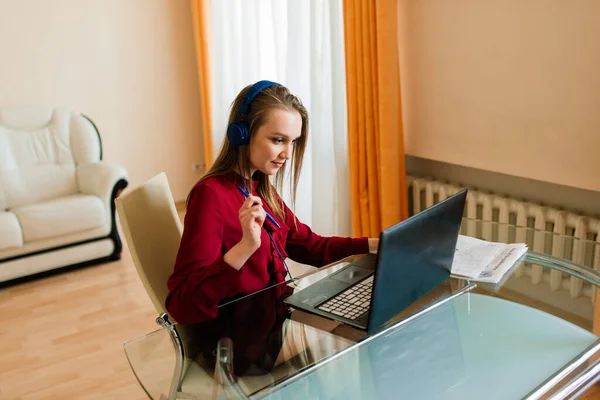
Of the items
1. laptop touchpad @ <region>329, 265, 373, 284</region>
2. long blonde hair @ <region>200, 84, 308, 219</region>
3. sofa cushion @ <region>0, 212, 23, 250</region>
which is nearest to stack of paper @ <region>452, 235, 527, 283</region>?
laptop touchpad @ <region>329, 265, 373, 284</region>

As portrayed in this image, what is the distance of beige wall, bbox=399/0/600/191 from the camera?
8.05 feet

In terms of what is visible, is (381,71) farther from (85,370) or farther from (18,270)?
(18,270)

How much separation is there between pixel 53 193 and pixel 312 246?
2.62m

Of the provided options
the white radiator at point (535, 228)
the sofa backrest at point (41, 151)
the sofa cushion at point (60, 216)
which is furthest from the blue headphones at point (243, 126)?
the sofa backrest at point (41, 151)

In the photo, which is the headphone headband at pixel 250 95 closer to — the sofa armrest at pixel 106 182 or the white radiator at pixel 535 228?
the white radiator at pixel 535 228

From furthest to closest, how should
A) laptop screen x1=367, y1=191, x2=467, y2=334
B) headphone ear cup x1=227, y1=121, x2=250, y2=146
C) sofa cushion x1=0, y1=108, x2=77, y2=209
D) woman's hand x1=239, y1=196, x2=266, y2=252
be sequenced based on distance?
sofa cushion x1=0, y1=108, x2=77, y2=209 < headphone ear cup x1=227, y1=121, x2=250, y2=146 < woman's hand x1=239, y1=196, x2=266, y2=252 < laptop screen x1=367, y1=191, x2=467, y2=334

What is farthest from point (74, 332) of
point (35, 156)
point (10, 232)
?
point (35, 156)

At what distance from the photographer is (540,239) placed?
193cm

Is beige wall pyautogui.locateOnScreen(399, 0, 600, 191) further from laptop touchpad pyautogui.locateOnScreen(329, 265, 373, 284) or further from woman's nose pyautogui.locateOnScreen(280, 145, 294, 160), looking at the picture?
woman's nose pyautogui.locateOnScreen(280, 145, 294, 160)

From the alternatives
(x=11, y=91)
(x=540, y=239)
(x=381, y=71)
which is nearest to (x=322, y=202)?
(x=381, y=71)

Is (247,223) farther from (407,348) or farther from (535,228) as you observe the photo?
(535,228)

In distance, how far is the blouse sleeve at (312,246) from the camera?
1.85m

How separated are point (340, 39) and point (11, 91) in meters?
2.38

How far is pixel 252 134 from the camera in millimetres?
1648
